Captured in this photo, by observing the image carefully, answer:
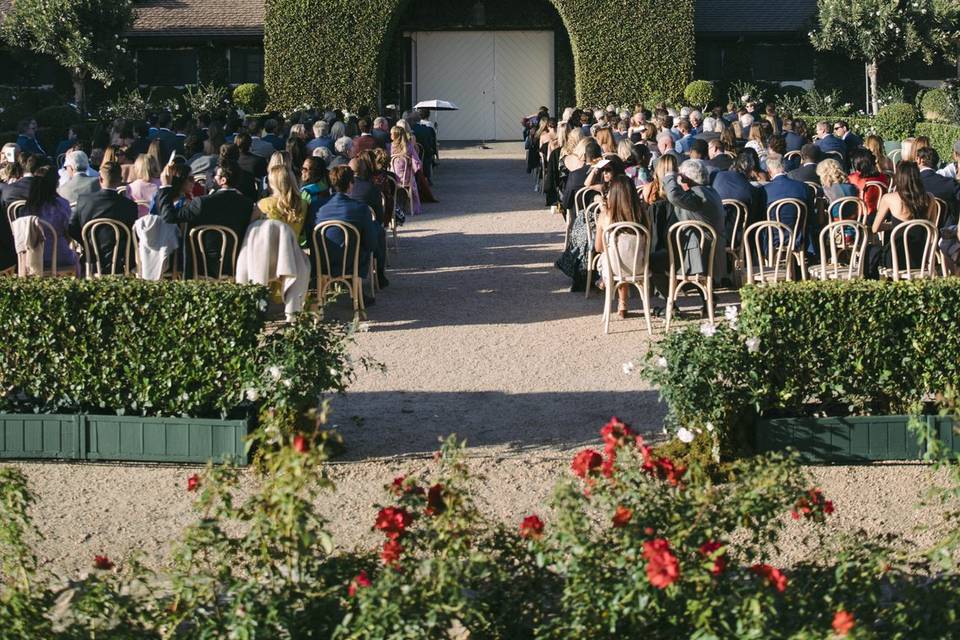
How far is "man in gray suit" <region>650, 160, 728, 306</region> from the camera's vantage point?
35.6ft

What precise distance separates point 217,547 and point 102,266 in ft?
22.8

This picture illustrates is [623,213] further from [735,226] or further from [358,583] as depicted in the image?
[358,583]

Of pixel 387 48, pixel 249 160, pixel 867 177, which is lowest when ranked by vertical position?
pixel 867 177

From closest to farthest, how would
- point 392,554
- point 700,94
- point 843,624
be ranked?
point 843,624 < point 392,554 < point 700,94

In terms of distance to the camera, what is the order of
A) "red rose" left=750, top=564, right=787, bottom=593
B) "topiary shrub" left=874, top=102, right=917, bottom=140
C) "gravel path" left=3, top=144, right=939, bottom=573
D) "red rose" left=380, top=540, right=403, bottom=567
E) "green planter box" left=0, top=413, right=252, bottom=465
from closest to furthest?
1. "red rose" left=750, top=564, right=787, bottom=593
2. "red rose" left=380, top=540, right=403, bottom=567
3. "gravel path" left=3, top=144, right=939, bottom=573
4. "green planter box" left=0, top=413, right=252, bottom=465
5. "topiary shrub" left=874, top=102, right=917, bottom=140

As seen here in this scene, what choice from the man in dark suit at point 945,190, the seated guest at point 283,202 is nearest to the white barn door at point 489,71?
the man in dark suit at point 945,190

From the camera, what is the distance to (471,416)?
8.76 m

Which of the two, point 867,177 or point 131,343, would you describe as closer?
point 131,343

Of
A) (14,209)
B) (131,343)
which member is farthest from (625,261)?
(14,209)

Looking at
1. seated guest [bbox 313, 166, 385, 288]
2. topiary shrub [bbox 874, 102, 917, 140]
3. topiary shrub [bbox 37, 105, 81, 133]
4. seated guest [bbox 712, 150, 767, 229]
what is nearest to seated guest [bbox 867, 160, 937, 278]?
seated guest [bbox 712, 150, 767, 229]

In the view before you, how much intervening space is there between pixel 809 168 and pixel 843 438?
6.53 m

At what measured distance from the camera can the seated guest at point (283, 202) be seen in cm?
1139

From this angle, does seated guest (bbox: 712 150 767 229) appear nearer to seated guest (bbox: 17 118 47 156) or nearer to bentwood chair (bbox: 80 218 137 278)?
bentwood chair (bbox: 80 218 137 278)

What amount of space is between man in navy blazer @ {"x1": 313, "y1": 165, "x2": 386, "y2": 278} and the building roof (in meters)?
23.7
